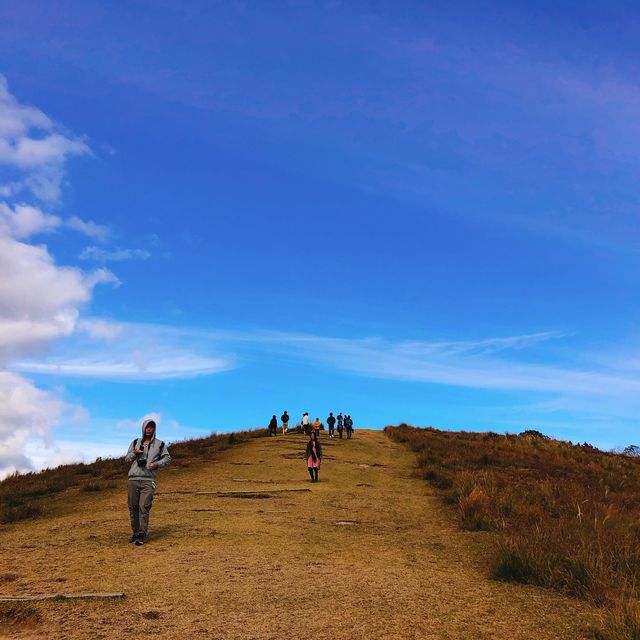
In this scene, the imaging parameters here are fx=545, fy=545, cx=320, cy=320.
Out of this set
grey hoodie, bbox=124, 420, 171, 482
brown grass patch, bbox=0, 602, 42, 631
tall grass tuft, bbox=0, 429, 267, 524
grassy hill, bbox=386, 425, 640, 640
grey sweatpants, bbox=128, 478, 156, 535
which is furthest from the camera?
tall grass tuft, bbox=0, 429, 267, 524

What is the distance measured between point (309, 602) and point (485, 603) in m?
2.00

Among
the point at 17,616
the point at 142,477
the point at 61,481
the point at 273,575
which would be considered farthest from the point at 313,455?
the point at 17,616

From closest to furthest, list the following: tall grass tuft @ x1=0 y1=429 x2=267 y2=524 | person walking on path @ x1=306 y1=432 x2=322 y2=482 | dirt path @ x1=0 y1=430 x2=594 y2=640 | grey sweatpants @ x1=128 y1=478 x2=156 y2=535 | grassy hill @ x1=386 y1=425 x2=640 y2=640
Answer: dirt path @ x1=0 y1=430 x2=594 y2=640 → grassy hill @ x1=386 y1=425 x2=640 y2=640 → grey sweatpants @ x1=128 y1=478 x2=156 y2=535 → tall grass tuft @ x1=0 y1=429 x2=267 y2=524 → person walking on path @ x1=306 y1=432 x2=322 y2=482

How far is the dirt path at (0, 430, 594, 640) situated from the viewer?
213 inches

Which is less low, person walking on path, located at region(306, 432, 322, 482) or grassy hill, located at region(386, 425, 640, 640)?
person walking on path, located at region(306, 432, 322, 482)

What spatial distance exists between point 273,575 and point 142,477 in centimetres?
327

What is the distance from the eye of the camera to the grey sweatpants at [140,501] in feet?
29.8

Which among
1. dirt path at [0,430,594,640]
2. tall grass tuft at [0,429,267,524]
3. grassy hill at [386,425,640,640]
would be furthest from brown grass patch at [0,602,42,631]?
tall grass tuft at [0,429,267,524]

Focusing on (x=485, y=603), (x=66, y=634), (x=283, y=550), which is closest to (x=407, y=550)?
(x=283, y=550)

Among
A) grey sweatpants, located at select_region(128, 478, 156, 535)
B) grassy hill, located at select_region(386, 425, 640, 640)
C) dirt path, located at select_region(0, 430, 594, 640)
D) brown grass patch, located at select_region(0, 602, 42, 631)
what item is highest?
grey sweatpants, located at select_region(128, 478, 156, 535)

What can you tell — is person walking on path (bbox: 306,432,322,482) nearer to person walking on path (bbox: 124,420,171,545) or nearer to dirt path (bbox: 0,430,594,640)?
dirt path (bbox: 0,430,594,640)

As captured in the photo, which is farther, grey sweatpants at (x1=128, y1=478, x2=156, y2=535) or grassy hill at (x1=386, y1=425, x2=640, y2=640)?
grey sweatpants at (x1=128, y1=478, x2=156, y2=535)

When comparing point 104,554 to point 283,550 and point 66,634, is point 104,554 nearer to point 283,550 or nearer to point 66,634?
point 283,550

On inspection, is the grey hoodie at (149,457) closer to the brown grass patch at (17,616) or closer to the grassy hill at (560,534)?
the brown grass patch at (17,616)
